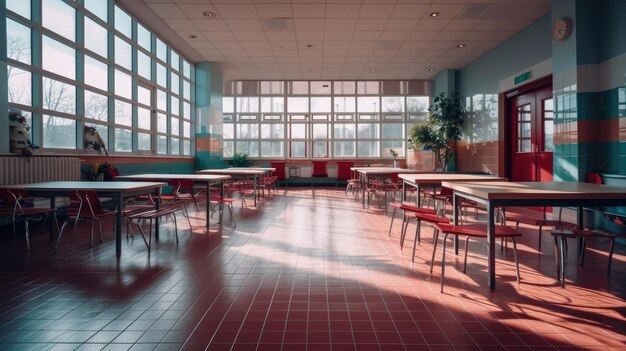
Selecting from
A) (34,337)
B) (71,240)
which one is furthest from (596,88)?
(71,240)

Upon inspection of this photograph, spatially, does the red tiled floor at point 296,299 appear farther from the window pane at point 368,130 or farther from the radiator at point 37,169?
the window pane at point 368,130

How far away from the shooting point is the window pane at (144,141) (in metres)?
7.95

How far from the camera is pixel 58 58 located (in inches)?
222

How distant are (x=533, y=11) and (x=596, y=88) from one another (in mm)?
2331

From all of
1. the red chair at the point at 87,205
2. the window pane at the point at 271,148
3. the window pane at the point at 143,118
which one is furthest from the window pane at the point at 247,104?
the red chair at the point at 87,205

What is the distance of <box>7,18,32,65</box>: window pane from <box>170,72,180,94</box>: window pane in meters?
4.32

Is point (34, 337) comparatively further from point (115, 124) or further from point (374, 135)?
point (374, 135)

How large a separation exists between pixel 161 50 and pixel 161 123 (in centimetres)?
174

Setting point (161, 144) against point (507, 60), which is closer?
point (507, 60)

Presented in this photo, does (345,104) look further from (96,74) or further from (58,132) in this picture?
(58,132)

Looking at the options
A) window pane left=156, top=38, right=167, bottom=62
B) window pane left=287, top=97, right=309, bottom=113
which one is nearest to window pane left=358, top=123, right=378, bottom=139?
window pane left=287, top=97, right=309, bottom=113

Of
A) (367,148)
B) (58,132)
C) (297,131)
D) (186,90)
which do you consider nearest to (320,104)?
(297,131)

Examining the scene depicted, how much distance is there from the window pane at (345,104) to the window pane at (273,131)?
2.05m

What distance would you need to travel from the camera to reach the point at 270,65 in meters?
10.9
